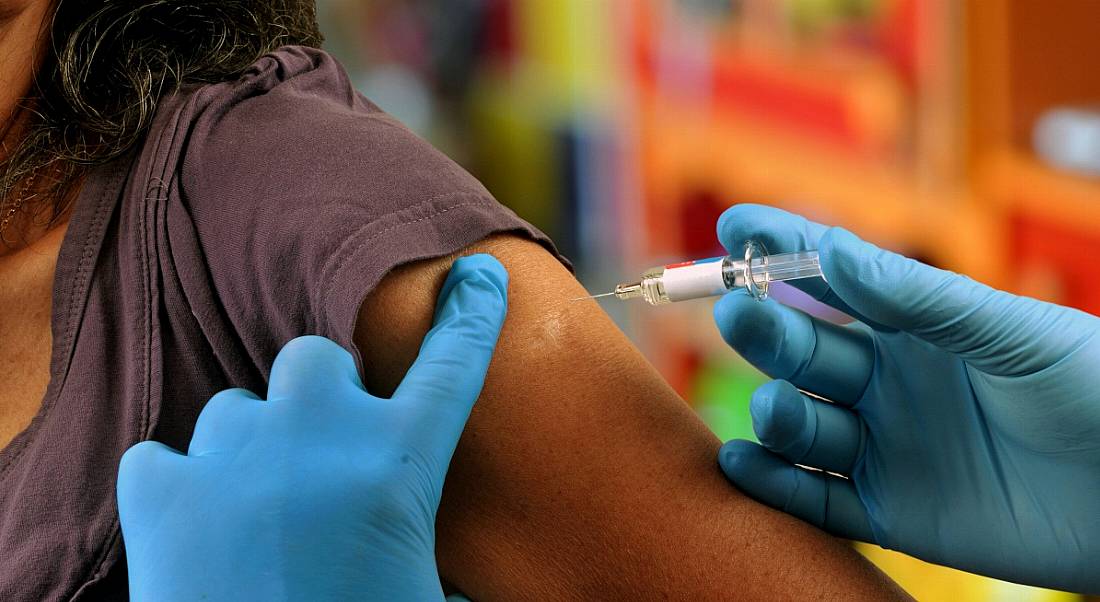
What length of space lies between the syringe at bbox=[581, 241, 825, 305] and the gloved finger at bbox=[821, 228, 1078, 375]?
0.06 metres

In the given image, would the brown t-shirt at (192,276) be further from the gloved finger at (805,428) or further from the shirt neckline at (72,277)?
the gloved finger at (805,428)

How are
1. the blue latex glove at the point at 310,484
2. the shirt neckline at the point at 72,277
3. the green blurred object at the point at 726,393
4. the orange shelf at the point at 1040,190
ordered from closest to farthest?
the blue latex glove at the point at 310,484, the shirt neckline at the point at 72,277, the orange shelf at the point at 1040,190, the green blurred object at the point at 726,393

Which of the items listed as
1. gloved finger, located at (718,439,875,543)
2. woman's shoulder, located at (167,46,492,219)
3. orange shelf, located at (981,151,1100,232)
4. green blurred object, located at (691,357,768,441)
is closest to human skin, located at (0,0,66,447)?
woman's shoulder, located at (167,46,492,219)

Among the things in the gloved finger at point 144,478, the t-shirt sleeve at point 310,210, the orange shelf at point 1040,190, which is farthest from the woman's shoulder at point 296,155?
the orange shelf at point 1040,190

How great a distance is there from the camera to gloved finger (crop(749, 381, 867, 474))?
946 millimetres

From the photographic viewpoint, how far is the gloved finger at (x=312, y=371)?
2.52 feet

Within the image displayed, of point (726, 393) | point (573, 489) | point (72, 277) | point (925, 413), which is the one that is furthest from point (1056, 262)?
point (72, 277)

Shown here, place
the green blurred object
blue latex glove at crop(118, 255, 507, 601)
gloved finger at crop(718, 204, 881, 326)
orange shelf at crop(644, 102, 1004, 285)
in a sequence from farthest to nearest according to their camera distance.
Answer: the green blurred object, orange shelf at crop(644, 102, 1004, 285), gloved finger at crop(718, 204, 881, 326), blue latex glove at crop(118, 255, 507, 601)

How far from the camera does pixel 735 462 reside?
0.89m

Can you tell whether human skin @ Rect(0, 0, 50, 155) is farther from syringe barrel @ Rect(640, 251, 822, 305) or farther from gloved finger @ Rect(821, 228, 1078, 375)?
gloved finger @ Rect(821, 228, 1078, 375)

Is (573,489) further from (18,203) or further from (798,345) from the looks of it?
(18,203)

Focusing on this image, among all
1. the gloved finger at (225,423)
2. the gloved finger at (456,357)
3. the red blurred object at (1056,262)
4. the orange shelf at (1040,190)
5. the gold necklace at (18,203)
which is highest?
the gold necklace at (18,203)

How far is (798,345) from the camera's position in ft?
3.15

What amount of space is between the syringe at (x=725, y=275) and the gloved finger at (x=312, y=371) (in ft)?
0.85
